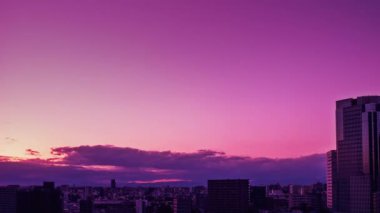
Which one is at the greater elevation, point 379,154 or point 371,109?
point 371,109

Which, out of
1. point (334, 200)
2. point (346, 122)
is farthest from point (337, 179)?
point (346, 122)

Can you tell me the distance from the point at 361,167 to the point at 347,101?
63.1 feet

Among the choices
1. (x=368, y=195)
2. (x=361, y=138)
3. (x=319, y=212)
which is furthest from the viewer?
(x=319, y=212)

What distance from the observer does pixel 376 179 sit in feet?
552

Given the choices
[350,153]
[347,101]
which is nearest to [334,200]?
[350,153]

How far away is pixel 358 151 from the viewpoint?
174m

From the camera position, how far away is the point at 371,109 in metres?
170

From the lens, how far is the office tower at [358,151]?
164 m

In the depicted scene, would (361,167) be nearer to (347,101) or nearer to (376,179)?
(376,179)

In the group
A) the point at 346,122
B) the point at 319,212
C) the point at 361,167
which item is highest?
the point at 346,122

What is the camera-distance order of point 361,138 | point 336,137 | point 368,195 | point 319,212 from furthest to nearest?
1. point 319,212
2. point 336,137
3. point 361,138
4. point 368,195

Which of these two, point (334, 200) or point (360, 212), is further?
point (334, 200)

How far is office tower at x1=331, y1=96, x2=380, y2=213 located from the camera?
164 metres

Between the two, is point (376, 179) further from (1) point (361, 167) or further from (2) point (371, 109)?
(2) point (371, 109)
